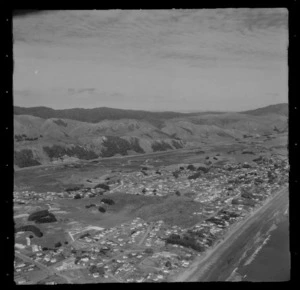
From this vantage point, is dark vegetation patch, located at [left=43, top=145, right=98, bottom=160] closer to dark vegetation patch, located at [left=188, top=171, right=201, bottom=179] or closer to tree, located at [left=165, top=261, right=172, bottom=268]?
dark vegetation patch, located at [left=188, top=171, right=201, bottom=179]

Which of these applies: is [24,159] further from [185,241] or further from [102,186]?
[185,241]

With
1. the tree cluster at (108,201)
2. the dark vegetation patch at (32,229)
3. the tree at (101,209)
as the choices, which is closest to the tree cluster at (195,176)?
the tree cluster at (108,201)

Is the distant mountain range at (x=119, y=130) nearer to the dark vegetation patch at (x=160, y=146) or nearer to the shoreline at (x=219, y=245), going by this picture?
the dark vegetation patch at (x=160, y=146)

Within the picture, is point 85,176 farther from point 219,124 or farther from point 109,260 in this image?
point 219,124

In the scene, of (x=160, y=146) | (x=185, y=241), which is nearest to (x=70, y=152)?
(x=160, y=146)

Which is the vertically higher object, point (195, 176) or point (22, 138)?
point (22, 138)

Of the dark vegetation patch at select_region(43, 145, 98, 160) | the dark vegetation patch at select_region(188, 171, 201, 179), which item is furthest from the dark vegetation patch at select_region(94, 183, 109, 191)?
the dark vegetation patch at select_region(188, 171, 201, 179)
